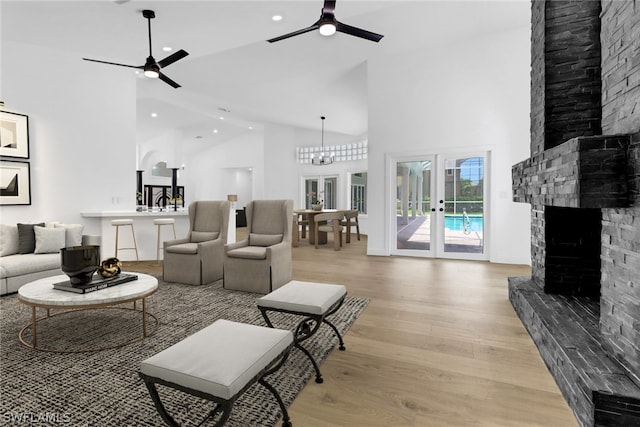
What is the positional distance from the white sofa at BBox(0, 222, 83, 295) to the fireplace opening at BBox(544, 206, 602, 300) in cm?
524

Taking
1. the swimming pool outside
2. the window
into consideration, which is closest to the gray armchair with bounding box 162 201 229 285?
the swimming pool outside

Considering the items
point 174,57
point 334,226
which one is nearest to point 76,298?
point 174,57

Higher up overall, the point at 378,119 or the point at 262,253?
the point at 378,119

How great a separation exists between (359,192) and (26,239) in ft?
24.7

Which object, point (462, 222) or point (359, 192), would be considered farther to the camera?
point (359, 192)

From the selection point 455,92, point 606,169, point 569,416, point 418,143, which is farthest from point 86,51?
point 569,416

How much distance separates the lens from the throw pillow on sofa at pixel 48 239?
394 centimetres

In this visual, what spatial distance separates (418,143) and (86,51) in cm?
559

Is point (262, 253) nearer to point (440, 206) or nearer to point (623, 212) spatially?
point (623, 212)

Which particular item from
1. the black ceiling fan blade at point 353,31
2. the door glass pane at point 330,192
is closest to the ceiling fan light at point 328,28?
the black ceiling fan blade at point 353,31

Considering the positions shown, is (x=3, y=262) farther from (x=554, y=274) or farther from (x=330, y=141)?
(x=330, y=141)

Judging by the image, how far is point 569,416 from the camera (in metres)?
1.67

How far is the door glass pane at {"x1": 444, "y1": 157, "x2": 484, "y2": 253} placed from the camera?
571cm

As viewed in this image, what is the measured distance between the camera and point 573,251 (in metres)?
2.94
